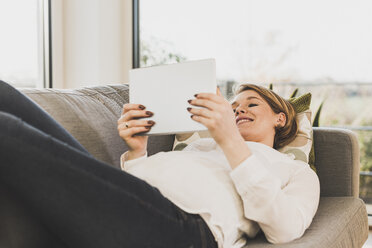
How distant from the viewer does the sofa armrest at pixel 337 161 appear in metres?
1.69

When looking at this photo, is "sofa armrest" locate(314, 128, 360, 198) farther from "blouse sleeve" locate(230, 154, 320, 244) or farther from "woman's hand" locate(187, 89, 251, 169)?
"woman's hand" locate(187, 89, 251, 169)

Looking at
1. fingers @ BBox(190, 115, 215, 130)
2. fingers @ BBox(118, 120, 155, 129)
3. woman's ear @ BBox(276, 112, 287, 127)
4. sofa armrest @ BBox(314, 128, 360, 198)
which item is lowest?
sofa armrest @ BBox(314, 128, 360, 198)

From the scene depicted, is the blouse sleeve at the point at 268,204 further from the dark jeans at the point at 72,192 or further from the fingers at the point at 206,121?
the dark jeans at the point at 72,192

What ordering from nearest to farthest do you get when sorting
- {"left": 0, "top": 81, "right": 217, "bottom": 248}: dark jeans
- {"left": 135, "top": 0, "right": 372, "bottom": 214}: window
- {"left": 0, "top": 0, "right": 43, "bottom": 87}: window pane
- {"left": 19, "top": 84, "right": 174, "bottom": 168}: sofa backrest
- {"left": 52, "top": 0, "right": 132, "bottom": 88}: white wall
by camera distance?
{"left": 0, "top": 81, "right": 217, "bottom": 248}: dark jeans, {"left": 19, "top": 84, "right": 174, "bottom": 168}: sofa backrest, {"left": 0, "top": 0, "right": 43, "bottom": 87}: window pane, {"left": 135, "top": 0, "right": 372, "bottom": 214}: window, {"left": 52, "top": 0, "right": 132, "bottom": 88}: white wall

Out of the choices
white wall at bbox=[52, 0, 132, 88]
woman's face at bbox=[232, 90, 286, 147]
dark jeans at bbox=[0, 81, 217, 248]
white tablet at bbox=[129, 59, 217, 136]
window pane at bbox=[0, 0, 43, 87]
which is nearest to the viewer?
dark jeans at bbox=[0, 81, 217, 248]

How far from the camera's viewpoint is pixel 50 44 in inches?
108

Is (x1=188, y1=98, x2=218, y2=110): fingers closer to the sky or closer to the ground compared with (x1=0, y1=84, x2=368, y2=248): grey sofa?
closer to the sky

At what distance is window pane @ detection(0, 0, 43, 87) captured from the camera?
2.46 meters

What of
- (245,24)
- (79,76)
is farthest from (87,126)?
(245,24)

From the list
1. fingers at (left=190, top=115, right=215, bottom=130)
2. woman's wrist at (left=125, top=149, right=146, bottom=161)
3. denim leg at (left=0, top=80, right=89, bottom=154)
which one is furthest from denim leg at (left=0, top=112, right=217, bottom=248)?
woman's wrist at (left=125, top=149, right=146, bottom=161)

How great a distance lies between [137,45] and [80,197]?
237cm

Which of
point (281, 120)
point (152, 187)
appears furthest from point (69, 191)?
point (281, 120)

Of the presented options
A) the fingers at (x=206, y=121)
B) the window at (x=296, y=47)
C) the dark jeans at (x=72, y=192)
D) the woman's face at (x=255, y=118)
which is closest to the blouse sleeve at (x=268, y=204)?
the fingers at (x=206, y=121)

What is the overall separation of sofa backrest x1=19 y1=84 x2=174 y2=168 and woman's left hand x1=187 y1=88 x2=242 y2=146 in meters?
0.42
